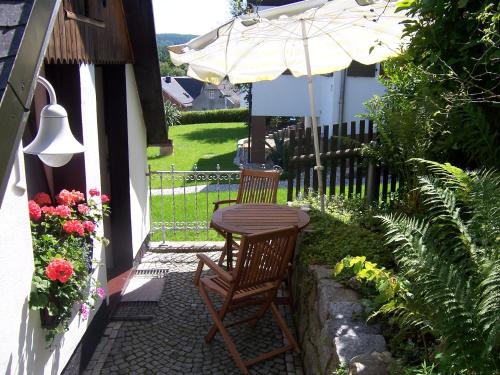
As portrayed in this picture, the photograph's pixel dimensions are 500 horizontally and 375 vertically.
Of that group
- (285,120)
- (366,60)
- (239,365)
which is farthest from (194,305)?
(285,120)

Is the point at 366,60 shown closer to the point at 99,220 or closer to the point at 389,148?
the point at 389,148

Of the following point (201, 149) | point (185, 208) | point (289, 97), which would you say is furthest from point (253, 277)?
point (201, 149)

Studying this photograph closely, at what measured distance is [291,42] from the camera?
5.75 meters

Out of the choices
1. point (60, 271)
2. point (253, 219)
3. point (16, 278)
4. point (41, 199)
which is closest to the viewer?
point (16, 278)

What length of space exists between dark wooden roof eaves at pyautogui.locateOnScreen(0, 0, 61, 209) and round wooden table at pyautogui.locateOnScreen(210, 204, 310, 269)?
3.10 meters

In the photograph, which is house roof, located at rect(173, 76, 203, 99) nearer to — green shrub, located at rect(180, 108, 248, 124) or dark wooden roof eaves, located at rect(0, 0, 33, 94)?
green shrub, located at rect(180, 108, 248, 124)

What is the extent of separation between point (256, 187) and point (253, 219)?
1314mm

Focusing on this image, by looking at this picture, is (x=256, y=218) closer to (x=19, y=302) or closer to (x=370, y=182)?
(x=370, y=182)

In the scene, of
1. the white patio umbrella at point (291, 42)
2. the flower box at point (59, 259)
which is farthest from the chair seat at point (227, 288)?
the white patio umbrella at point (291, 42)

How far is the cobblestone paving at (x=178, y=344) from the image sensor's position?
4.13m

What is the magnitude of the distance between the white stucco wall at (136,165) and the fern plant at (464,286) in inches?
156

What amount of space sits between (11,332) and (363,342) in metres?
2.15

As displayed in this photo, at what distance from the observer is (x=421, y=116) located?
4.86 metres

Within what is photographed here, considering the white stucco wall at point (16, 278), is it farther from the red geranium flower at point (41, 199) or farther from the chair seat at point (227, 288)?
the chair seat at point (227, 288)
